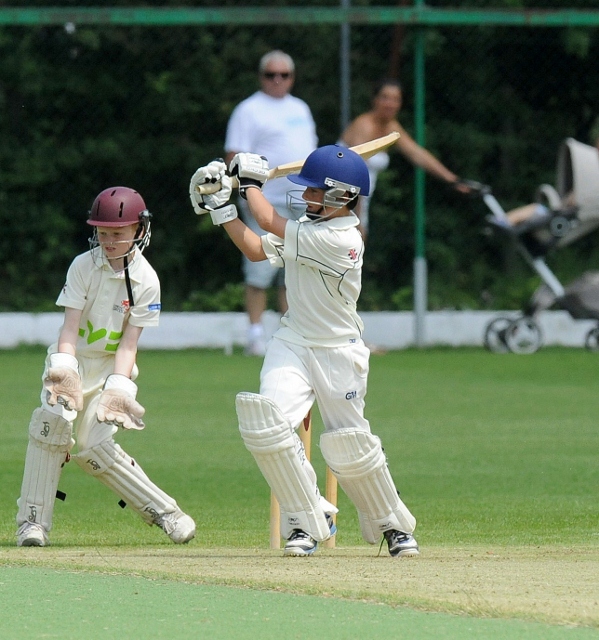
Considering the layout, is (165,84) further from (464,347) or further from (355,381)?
(355,381)

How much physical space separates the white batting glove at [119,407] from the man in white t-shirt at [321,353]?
442mm

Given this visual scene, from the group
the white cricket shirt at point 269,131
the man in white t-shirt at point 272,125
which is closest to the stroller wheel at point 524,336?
the man in white t-shirt at point 272,125

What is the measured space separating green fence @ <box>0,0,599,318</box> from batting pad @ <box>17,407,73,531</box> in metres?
7.90

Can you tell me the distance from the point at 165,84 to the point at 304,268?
918 centimetres

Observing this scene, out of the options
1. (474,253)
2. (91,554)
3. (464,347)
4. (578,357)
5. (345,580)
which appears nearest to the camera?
(345,580)

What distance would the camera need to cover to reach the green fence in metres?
13.4

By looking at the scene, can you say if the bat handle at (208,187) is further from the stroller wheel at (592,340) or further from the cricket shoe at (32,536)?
the stroller wheel at (592,340)

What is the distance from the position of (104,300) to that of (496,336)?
711 centimetres

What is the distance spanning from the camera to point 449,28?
13.4 meters

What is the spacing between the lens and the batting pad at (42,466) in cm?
525

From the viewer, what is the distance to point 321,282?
197 inches

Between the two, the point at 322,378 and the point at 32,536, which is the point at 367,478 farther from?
the point at 32,536

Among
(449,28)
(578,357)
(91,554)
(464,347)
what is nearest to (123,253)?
(91,554)

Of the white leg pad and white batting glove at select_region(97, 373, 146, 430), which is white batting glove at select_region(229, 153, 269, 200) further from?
the white leg pad
